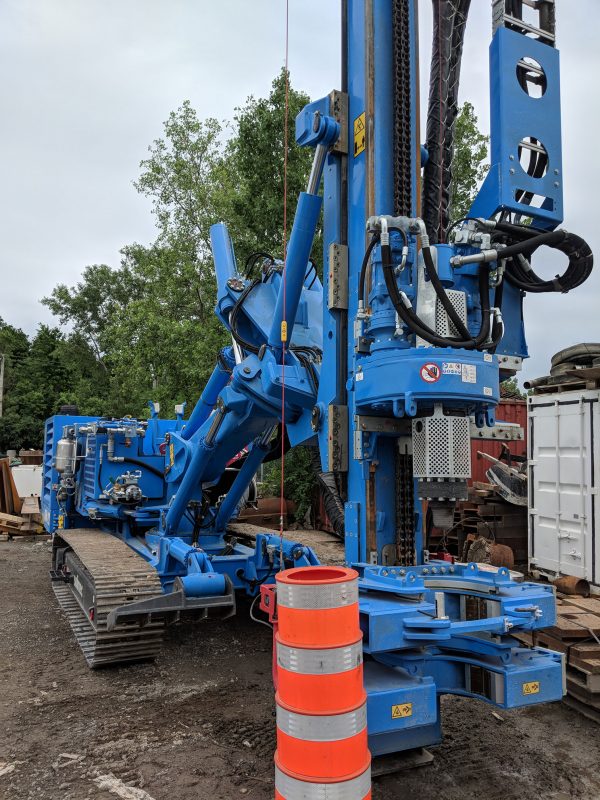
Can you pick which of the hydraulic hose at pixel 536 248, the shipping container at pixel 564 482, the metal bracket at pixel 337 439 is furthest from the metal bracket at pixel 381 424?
the shipping container at pixel 564 482

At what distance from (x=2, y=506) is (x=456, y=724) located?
46.2 feet

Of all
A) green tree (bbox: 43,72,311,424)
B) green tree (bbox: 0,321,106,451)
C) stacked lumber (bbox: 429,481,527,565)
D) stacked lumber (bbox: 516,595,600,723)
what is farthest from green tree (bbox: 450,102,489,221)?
green tree (bbox: 0,321,106,451)

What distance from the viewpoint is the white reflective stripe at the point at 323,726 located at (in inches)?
106

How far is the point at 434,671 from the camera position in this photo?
11.4 feet

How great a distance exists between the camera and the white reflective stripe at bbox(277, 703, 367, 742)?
2688 mm

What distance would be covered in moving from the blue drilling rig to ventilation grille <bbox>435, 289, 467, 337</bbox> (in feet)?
0.04

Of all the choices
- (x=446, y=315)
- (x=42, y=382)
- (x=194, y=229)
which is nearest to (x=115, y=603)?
(x=446, y=315)

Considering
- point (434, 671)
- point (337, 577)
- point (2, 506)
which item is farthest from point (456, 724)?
point (2, 506)

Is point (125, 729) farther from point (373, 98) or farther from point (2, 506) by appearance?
point (2, 506)

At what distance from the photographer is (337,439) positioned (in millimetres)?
4105

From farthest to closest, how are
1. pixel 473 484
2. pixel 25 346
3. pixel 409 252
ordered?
pixel 25 346
pixel 473 484
pixel 409 252

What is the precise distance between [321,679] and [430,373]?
156 centimetres

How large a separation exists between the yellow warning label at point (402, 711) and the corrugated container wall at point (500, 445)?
31.0ft

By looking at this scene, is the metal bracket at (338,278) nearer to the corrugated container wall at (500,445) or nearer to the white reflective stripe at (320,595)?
the white reflective stripe at (320,595)
